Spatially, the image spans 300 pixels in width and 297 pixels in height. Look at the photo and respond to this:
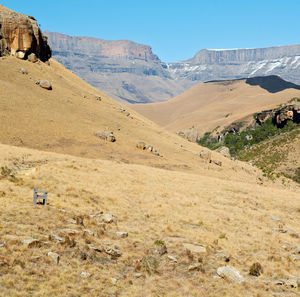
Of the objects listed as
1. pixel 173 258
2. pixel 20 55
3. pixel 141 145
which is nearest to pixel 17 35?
pixel 20 55

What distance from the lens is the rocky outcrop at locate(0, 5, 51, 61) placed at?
220 feet

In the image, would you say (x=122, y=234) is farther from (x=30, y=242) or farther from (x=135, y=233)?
(x=30, y=242)

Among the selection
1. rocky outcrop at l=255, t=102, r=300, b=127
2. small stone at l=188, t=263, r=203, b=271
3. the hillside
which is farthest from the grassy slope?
rocky outcrop at l=255, t=102, r=300, b=127

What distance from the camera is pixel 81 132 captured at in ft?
181

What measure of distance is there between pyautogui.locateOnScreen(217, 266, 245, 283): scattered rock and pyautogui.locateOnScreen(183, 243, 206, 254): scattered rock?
2.14 metres

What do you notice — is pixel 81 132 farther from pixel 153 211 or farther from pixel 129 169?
pixel 153 211

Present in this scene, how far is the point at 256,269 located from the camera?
51.0ft

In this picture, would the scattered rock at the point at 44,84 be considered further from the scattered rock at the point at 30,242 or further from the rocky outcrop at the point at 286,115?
the rocky outcrop at the point at 286,115

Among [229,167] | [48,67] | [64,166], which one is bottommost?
[229,167]

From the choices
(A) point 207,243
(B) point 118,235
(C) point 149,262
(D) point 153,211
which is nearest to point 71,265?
(C) point 149,262

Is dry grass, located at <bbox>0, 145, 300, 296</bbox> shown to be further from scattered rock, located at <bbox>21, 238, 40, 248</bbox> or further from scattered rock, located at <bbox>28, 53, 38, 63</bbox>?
scattered rock, located at <bbox>28, 53, 38, 63</bbox>

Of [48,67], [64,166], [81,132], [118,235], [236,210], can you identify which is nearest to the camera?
[118,235]

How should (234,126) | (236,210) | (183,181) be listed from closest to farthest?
(236,210)
(183,181)
(234,126)

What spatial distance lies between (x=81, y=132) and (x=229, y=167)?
29450mm
